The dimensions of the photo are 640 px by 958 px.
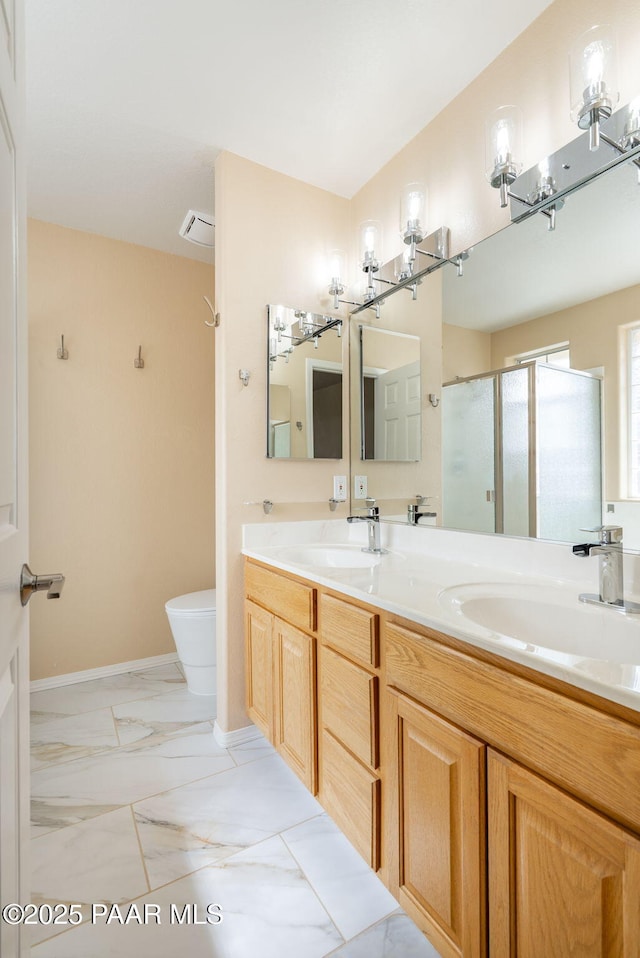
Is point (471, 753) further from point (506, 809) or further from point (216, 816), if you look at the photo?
point (216, 816)

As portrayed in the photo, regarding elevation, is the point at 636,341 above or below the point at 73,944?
above

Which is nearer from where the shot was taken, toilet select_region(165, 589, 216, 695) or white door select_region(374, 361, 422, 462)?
white door select_region(374, 361, 422, 462)

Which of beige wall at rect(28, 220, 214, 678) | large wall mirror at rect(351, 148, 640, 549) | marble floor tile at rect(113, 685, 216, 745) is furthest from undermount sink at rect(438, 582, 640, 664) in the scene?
beige wall at rect(28, 220, 214, 678)

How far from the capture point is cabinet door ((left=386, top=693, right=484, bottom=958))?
846 millimetres

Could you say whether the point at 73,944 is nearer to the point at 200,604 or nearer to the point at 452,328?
the point at 200,604

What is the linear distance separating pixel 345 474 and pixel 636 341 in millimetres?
1332

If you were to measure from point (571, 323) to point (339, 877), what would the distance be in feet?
5.51

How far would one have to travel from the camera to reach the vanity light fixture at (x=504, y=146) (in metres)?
1.37

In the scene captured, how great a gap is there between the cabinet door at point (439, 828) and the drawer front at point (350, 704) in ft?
0.29

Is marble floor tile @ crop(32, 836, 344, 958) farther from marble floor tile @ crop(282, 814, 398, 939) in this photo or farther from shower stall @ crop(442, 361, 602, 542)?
shower stall @ crop(442, 361, 602, 542)

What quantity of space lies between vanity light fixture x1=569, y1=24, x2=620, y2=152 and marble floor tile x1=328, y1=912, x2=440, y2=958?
2011 mm

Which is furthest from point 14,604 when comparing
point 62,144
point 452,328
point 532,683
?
point 62,144

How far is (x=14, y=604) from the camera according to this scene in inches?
27.5

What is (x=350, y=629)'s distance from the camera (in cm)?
124
